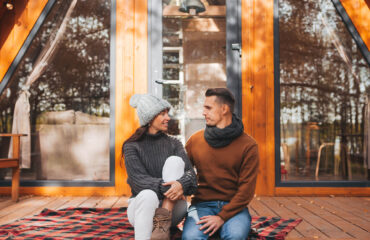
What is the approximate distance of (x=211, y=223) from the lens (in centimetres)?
203

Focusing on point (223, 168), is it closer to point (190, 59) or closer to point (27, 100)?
point (190, 59)

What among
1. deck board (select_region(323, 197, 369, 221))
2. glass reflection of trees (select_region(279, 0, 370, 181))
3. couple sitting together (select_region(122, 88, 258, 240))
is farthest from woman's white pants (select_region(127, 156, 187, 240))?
glass reflection of trees (select_region(279, 0, 370, 181))

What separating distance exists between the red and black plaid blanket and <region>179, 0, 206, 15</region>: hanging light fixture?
2.44m

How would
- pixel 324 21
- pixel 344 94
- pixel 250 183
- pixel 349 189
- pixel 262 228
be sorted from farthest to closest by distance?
1. pixel 344 94
2. pixel 324 21
3. pixel 349 189
4. pixel 262 228
5. pixel 250 183

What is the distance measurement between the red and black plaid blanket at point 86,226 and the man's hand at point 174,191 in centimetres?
45

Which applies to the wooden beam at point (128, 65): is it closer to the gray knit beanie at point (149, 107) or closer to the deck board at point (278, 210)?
the deck board at point (278, 210)

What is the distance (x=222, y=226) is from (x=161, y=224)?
367mm

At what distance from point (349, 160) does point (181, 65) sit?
122 inches

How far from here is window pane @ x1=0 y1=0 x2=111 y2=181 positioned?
14.8ft

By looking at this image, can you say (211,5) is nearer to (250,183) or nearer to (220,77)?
(220,77)

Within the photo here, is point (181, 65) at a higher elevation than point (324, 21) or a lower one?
lower

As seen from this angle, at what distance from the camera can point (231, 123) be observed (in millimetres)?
2307

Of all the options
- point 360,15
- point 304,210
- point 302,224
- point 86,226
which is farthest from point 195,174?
point 360,15

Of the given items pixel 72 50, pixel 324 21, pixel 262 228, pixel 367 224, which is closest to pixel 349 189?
pixel 367 224
